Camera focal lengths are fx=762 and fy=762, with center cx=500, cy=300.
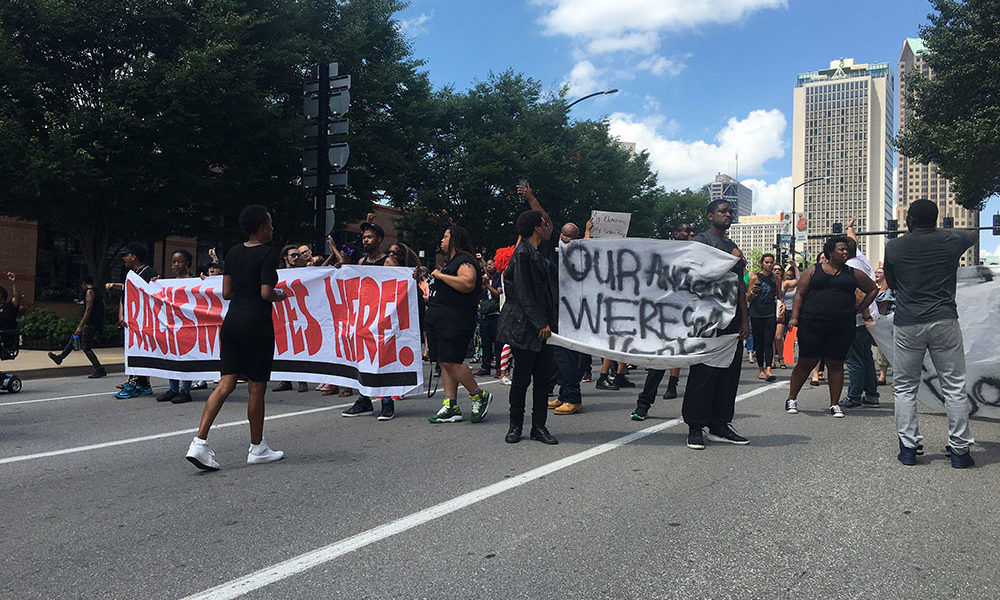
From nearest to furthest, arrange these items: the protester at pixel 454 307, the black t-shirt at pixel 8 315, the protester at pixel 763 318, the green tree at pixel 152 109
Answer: the protester at pixel 454 307, the black t-shirt at pixel 8 315, the protester at pixel 763 318, the green tree at pixel 152 109

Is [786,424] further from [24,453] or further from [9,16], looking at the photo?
[9,16]

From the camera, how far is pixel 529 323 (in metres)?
6.30

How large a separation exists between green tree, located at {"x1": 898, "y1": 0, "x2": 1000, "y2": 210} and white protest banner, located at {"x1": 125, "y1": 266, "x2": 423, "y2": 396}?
69.4 feet

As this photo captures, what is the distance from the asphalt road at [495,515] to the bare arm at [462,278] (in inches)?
52.4

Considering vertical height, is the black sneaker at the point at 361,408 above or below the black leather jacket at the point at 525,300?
below

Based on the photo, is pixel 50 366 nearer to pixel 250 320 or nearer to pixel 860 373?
pixel 250 320

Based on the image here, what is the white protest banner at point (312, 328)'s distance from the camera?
7.78 metres

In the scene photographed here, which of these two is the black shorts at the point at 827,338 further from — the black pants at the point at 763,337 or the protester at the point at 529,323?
the black pants at the point at 763,337

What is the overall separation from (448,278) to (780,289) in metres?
8.76

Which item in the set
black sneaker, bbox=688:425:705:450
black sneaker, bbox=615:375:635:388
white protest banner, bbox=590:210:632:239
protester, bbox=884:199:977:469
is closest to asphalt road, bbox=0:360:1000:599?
black sneaker, bbox=688:425:705:450

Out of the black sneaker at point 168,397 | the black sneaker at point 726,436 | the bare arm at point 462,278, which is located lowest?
the black sneaker at point 168,397

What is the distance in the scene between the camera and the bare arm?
277 inches

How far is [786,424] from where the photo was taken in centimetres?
747

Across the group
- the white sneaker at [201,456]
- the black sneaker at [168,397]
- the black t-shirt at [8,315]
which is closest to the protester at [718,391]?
the white sneaker at [201,456]
